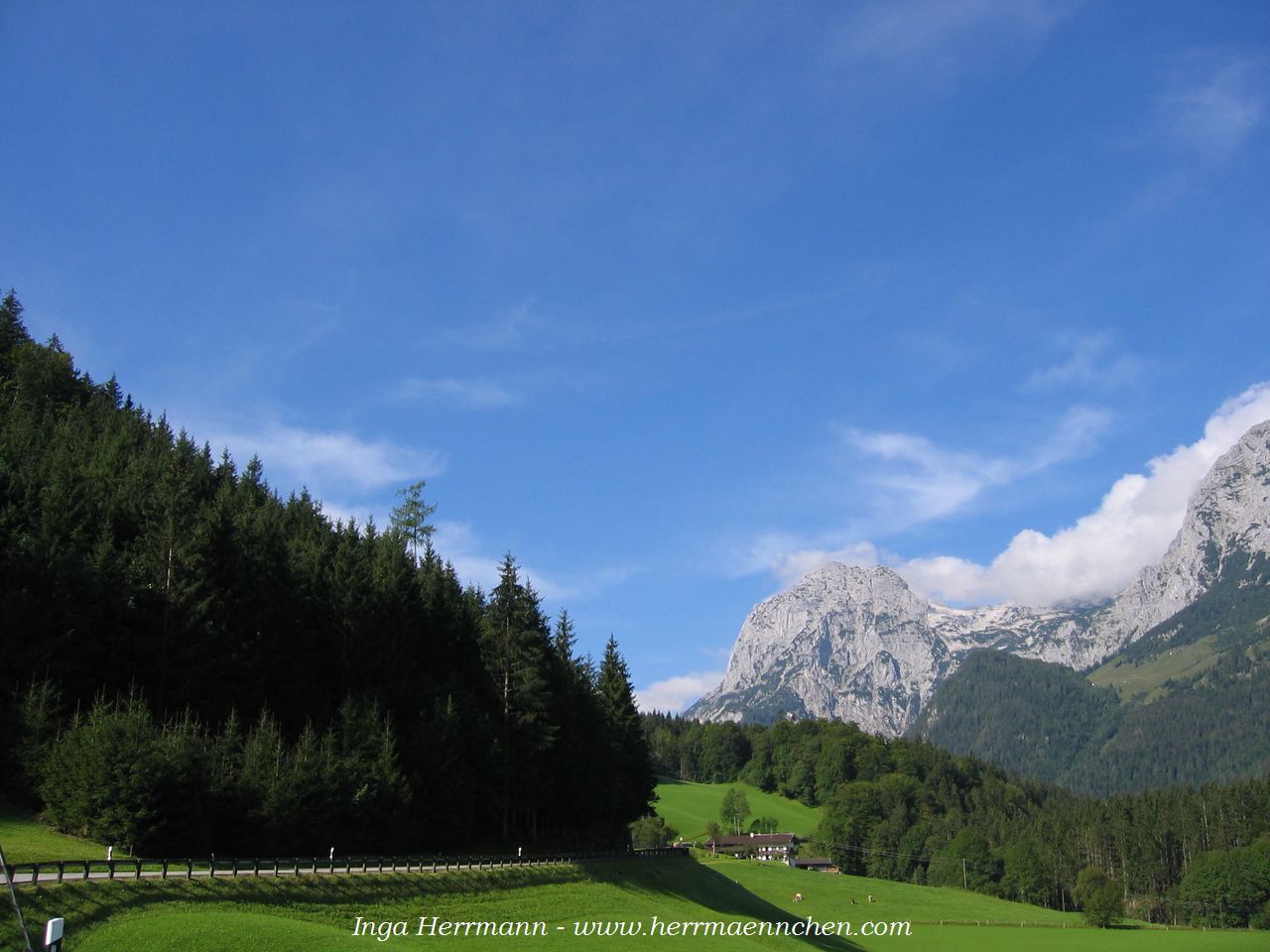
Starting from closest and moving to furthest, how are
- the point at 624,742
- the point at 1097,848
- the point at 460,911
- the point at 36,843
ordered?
the point at 36,843, the point at 460,911, the point at 624,742, the point at 1097,848

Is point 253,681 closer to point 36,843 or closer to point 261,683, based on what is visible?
point 261,683

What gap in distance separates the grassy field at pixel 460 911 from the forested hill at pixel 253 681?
7881 mm

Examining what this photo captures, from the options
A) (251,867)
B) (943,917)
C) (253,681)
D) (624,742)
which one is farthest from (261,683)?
(943,917)

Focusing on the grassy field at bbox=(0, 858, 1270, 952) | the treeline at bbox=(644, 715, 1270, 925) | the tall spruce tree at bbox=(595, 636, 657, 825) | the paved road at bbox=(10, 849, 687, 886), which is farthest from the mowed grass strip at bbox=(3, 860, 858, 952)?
the treeline at bbox=(644, 715, 1270, 925)

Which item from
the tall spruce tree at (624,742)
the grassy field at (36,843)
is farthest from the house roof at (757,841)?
the grassy field at (36,843)

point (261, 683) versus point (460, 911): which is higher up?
point (261, 683)

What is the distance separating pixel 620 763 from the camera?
95562 mm

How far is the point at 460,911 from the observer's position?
156 feet

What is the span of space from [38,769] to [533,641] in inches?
1442

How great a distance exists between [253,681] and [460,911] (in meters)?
22.3

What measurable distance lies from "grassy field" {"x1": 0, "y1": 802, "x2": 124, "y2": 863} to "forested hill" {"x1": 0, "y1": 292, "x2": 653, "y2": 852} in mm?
884

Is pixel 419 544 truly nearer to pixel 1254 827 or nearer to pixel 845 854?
pixel 845 854

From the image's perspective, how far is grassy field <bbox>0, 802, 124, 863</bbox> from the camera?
38.6m

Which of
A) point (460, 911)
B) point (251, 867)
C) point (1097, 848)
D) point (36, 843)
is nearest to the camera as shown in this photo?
point (36, 843)
